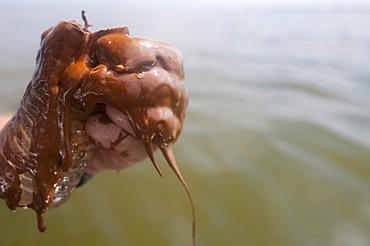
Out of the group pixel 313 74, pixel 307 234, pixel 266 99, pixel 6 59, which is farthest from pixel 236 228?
pixel 6 59

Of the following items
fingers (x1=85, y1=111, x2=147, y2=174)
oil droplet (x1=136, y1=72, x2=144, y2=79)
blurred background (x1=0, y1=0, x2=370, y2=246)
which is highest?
oil droplet (x1=136, y1=72, x2=144, y2=79)

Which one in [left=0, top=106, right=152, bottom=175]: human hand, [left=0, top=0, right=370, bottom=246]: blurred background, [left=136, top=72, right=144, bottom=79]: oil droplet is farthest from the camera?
[left=0, top=0, right=370, bottom=246]: blurred background

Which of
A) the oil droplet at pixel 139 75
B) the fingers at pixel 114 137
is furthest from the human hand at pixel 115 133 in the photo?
the oil droplet at pixel 139 75

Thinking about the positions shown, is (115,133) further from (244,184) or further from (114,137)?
(244,184)

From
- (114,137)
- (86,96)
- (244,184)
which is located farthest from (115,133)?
(244,184)

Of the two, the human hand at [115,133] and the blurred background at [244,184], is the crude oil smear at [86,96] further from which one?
the blurred background at [244,184]

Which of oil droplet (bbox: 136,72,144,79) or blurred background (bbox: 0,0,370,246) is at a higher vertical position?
oil droplet (bbox: 136,72,144,79)

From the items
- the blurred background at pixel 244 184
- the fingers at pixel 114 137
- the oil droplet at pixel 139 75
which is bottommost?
the blurred background at pixel 244 184

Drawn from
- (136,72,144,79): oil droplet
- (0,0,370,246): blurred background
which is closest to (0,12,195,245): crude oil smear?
(136,72,144,79): oil droplet

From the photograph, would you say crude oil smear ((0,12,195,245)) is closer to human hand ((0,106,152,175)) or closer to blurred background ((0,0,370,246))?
human hand ((0,106,152,175))
